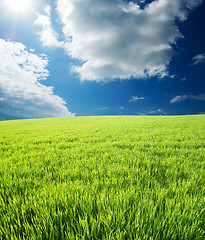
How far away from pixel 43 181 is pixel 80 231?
122 cm

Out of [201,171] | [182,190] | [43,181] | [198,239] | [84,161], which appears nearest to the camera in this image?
[198,239]

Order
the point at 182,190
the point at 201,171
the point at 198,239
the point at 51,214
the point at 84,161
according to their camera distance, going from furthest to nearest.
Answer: the point at 84,161 < the point at 201,171 < the point at 182,190 < the point at 51,214 < the point at 198,239

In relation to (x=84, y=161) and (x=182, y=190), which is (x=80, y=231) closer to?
(x=182, y=190)

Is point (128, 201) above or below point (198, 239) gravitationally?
above

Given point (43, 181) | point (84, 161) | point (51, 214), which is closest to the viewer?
point (51, 214)

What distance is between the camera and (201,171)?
2500mm

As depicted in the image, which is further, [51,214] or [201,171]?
[201,171]

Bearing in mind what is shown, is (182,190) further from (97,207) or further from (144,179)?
(97,207)

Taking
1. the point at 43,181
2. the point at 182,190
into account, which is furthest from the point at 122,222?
the point at 43,181

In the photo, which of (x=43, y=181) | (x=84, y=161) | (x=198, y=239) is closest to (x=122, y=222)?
(x=198, y=239)

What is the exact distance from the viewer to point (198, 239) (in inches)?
46.6

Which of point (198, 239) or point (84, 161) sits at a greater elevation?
point (84, 161)

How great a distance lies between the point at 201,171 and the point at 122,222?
227cm

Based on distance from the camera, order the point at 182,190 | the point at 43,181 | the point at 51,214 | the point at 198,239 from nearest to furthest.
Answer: the point at 198,239 → the point at 51,214 → the point at 182,190 → the point at 43,181
